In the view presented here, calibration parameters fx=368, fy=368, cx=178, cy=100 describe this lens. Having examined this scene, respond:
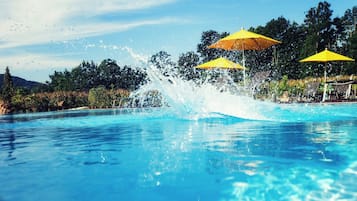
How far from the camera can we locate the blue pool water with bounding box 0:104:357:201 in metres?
3.68

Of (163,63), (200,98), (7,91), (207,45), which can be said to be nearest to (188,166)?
(200,98)

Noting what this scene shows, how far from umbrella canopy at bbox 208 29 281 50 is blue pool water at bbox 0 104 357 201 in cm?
797

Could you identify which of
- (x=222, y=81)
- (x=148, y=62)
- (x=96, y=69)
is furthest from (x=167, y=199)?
(x=96, y=69)

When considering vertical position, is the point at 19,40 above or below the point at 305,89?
above

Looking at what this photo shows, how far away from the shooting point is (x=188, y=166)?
4.72 meters

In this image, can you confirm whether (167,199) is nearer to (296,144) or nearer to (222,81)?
(296,144)

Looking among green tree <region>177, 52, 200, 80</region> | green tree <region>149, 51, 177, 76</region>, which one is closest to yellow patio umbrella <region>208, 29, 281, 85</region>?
green tree <region>149, 51, 177, 76</region>

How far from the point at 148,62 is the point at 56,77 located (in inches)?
974

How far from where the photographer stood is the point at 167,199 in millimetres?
3520

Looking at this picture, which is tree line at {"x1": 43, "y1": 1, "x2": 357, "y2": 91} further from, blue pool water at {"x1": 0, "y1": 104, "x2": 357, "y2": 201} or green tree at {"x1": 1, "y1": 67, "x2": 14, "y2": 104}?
blue pool water at {"x1": 0, "y1": 104, "x2": 357, "y2": 201}

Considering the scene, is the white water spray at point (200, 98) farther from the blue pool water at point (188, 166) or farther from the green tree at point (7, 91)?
the green tree at point (7, 91)

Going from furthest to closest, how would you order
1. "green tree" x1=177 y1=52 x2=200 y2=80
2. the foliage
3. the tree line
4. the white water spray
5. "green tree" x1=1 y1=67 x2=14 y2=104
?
the foliage, the tree line, "green tree" x1=177 y1=52 x2=200 y2=80, "green tree" x1=1 y1=67 x2=14 y2=104, the white water spray

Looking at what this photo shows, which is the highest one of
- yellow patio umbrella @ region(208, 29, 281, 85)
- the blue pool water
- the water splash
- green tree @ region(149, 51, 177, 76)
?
yellow patio umbrella @ region(208, 29, 281, 85)

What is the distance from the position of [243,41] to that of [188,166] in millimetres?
12266
